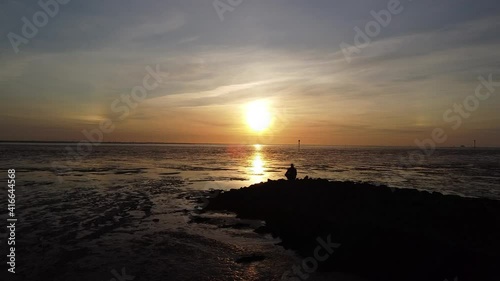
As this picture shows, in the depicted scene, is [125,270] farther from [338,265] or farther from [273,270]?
[338,265]

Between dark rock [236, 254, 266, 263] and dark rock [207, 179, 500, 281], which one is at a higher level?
dark rock [207, 179, 500, 281]

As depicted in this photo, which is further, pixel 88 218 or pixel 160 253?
pixel 88 218

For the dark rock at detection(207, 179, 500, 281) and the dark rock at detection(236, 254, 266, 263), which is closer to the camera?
the dark rock at detection(207, 179, 500, 281)

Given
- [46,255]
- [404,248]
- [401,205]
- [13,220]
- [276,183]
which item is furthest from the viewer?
[276,183]

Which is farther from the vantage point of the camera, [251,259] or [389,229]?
[251,259]

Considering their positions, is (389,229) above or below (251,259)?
above

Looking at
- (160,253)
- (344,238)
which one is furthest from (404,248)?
(160,253)

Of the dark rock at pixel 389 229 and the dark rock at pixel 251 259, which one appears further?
the dark rock at pixel 251 259

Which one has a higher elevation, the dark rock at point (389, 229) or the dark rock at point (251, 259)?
the dark rock at point (389, 229)

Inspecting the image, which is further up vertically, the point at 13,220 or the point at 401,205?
the point at 401,205

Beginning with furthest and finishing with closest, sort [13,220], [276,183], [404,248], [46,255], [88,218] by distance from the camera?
1. [276,183]
2. [88,218]
3. [13,220]
4. [46,255]
5. [404,248]

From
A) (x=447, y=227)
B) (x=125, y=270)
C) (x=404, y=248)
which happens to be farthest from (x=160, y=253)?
(x=447, y=227)

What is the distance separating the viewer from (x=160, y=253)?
14.2 meters

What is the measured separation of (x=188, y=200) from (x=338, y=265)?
16.9 metres
